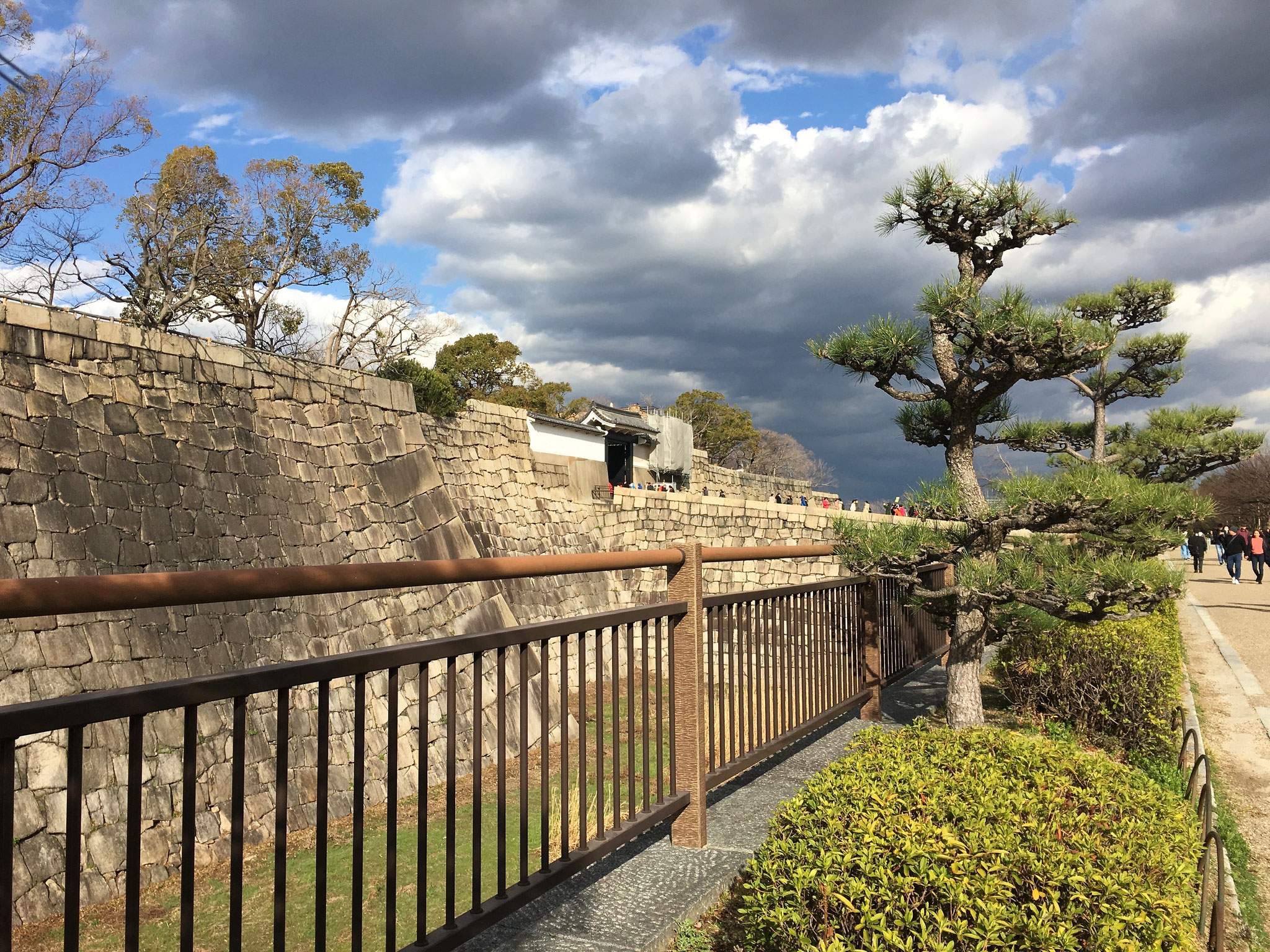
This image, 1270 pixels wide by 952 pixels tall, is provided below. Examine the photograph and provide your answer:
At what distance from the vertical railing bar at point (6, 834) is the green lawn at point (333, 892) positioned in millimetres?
2983

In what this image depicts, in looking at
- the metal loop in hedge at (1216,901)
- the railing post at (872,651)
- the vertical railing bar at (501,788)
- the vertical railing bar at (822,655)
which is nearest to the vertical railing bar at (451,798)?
the vertical railing bar at (501,788)

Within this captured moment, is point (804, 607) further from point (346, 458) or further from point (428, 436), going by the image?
point (428, 436)

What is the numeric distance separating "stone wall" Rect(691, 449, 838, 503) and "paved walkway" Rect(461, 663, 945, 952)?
100 feet

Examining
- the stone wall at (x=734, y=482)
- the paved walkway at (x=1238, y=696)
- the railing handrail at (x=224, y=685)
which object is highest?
the stone wall at (x=734, y=482)

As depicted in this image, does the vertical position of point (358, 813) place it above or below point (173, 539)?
below

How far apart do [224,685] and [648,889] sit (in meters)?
1.77

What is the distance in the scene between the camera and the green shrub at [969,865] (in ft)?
5.69

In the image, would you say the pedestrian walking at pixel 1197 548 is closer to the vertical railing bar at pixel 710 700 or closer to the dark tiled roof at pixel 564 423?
the dark tiled roof at pixel 564 423

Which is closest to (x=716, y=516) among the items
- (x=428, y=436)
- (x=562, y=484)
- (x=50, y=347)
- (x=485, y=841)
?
(x=562, y=484)

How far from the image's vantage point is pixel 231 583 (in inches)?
58.6

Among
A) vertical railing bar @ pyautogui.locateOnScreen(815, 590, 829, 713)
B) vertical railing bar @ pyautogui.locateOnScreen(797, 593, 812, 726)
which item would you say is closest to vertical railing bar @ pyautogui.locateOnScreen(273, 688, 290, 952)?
vertical railing bar @ pyautogui.locateOnScreen(797, 593, 812, 726)

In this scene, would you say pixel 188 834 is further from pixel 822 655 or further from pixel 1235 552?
pixel 1235 552

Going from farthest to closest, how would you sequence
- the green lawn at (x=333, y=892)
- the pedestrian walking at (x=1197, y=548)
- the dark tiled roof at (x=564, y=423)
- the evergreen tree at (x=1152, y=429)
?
the pedestrian walking at (x=1197, y=548)
the dark tiled roof at (x=564, y=423)
the evergreen tree at (x=1152, y=429)
the green lawn at (x=333, y=892)

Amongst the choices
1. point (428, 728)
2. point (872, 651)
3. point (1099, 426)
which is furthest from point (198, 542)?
point (1099, 426)
